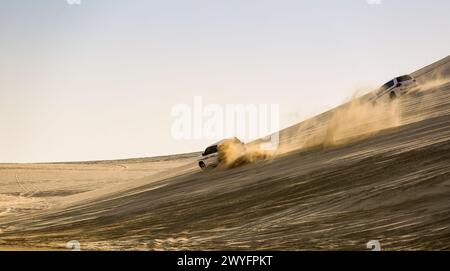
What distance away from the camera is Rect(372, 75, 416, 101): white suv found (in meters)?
42.6

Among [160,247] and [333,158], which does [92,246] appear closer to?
[160,247]

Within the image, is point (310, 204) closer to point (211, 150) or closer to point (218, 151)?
point (218, 151)

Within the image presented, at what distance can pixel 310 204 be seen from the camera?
16.1 metres

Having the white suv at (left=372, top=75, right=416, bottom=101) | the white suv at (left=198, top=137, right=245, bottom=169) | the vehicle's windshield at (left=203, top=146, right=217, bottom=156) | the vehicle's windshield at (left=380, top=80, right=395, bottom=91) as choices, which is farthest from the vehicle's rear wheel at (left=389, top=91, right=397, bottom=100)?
the vehicle's windshield at (left=203, top=146, right=217, bottom=156)

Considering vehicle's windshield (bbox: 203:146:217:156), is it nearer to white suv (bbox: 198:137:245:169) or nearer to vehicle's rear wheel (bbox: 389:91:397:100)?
white suv (bbox: 198:137:245:169)

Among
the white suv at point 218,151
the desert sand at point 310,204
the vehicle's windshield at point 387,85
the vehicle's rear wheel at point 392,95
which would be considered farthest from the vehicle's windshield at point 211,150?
the vehicle's rear wheel at point 392,95

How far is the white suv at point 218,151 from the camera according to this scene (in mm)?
35300

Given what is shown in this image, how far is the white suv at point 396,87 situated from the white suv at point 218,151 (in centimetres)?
1121

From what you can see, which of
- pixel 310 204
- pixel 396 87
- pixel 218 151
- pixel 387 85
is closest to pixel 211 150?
pixel 218 151

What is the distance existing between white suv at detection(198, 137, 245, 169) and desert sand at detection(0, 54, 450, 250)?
1779 mm

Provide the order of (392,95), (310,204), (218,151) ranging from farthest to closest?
(392,95) < (218,151) < (310,204)

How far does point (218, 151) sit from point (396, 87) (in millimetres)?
13464

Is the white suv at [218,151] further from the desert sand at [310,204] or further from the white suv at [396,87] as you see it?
the white suv at [396,87]
